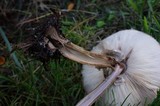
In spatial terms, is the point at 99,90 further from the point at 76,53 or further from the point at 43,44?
the point at 43,44

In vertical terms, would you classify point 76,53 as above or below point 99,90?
above

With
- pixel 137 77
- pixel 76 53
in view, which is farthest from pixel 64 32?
pixel 137 77

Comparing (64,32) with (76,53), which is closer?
(76,53)

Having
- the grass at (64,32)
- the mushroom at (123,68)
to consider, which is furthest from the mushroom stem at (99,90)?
the grass at (64,32)

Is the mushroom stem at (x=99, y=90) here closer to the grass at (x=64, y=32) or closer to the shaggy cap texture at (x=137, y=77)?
the shaggy cap texture at (x=137, y=77)

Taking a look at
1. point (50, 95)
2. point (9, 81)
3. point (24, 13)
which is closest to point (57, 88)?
point (50, 95)

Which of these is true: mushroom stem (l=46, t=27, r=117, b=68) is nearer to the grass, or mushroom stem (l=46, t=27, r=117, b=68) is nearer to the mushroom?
the mushroom
